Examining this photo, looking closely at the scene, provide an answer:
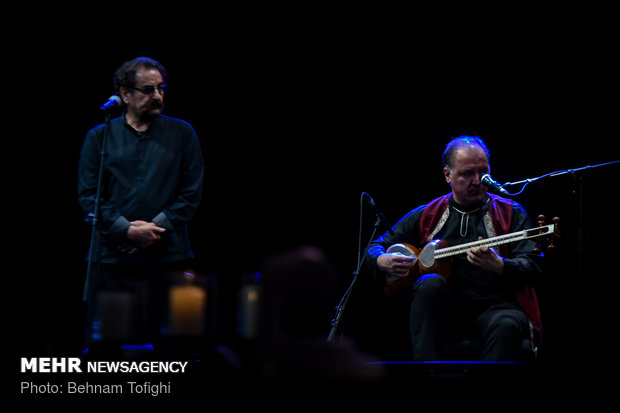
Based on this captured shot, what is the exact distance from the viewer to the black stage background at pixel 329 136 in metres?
4.52

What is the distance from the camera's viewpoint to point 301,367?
1463 mm

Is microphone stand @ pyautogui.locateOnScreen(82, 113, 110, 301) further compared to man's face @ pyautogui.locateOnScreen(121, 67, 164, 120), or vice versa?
man's face @ pyautogui.locateOnScreen(121, 67, 164, 120)

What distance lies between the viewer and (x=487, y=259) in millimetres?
3416

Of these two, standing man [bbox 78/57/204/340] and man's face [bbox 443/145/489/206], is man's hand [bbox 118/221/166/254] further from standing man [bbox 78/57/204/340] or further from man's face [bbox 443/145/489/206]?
man's face [bbox 443/145/489/206]

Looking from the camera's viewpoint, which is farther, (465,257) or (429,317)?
(465,257)

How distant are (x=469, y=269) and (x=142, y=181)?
1829 mm

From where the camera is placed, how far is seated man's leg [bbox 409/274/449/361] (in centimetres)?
338

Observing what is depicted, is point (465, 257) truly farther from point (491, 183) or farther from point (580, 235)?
point (580, 235)

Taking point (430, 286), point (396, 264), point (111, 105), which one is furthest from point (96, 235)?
point (430, 286)

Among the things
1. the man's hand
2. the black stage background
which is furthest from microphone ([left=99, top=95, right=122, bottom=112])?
the black stage background

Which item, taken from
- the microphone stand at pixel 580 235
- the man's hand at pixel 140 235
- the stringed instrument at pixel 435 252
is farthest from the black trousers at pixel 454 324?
the man's hand at pixel 140 235

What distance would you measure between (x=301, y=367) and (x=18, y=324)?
3710 mm

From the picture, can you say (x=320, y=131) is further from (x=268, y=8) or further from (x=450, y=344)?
(x=450, y=344)

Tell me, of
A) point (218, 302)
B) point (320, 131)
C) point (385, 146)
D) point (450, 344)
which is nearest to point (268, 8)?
point (320, 131)
